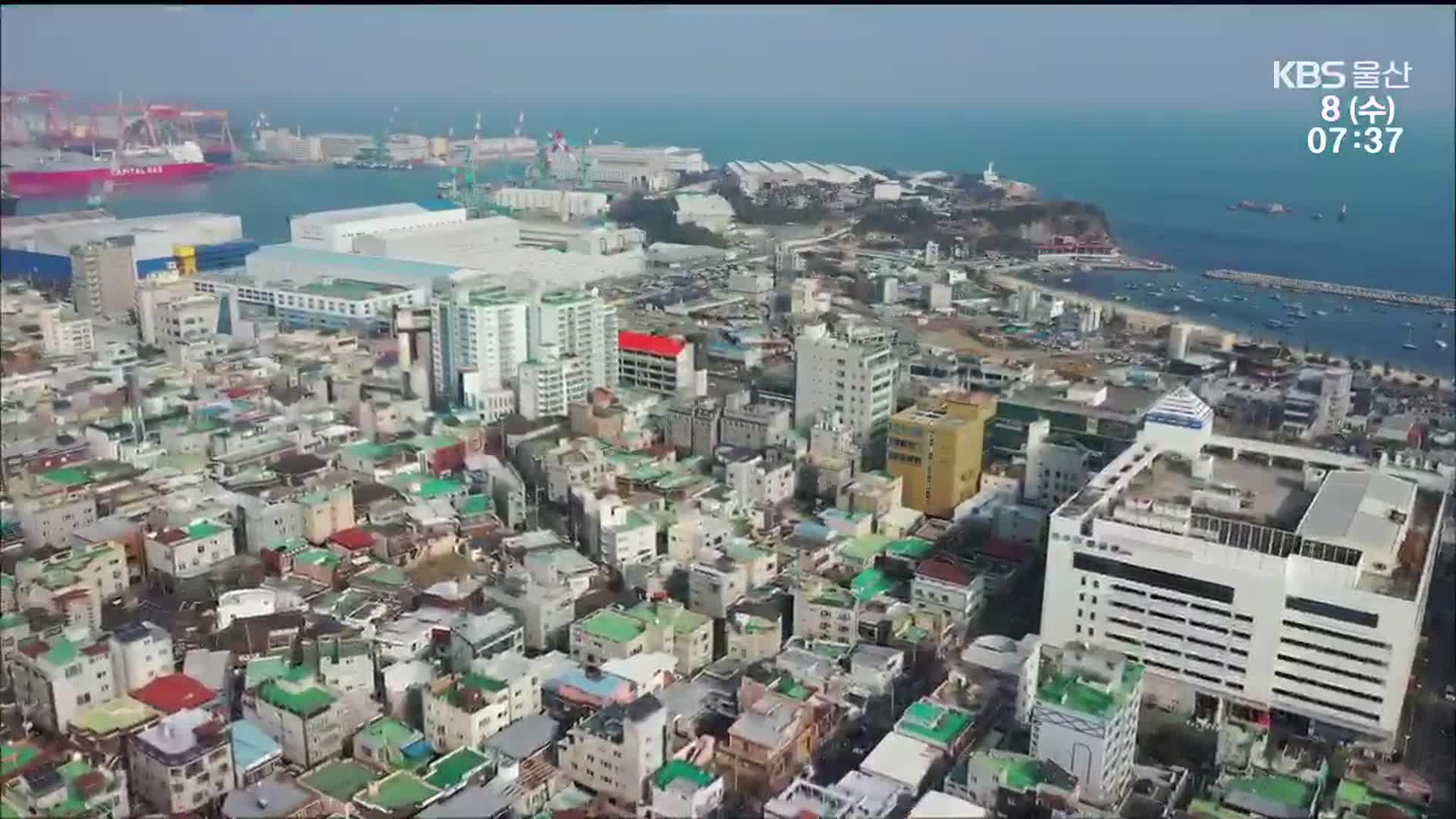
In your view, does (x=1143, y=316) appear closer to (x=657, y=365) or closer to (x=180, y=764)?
(x=657, y=365)

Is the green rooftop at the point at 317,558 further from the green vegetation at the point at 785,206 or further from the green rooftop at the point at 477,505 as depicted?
the green vegetation at the point at 785,206

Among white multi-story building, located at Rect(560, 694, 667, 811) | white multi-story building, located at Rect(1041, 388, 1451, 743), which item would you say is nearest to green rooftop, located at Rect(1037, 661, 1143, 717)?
white multi-story building, located at Rect(1041, 388, 1451, 743)

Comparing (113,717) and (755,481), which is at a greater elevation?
(755,481)

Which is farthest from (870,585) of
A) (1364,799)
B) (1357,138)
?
(1357,138)

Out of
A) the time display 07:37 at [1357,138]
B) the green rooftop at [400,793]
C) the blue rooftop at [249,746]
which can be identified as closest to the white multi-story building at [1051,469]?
the time display 07:37 at [1357,138]

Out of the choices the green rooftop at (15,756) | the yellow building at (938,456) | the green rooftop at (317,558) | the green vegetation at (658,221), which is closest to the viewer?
the green rooftop at (15,756)

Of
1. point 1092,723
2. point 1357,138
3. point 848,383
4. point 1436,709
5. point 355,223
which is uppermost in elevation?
point 1357,138

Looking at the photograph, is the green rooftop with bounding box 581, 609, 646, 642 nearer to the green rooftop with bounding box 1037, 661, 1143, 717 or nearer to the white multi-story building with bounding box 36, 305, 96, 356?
the green rooftop with bounding box 1037, 661, 1143, 717
